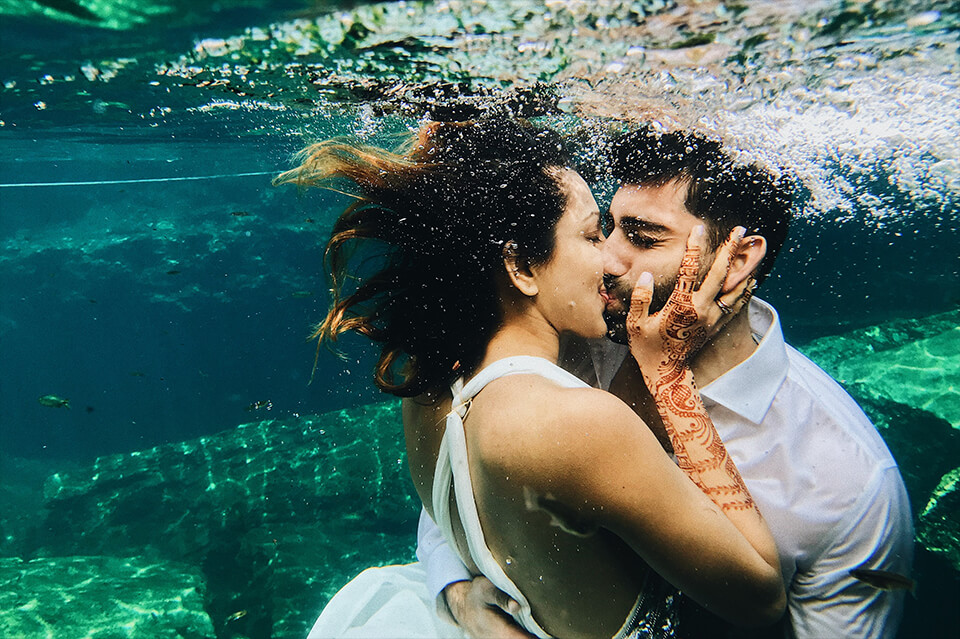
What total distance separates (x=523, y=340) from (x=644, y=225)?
1.56m

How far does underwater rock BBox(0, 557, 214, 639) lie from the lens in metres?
7.40

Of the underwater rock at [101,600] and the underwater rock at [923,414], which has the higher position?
the underwater rock at [923,414]

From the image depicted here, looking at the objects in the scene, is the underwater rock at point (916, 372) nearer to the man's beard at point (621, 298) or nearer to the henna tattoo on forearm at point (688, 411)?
the man's beard at point (621, 298)

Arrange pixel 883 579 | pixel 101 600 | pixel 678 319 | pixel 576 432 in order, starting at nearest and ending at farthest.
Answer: pixel 576 432 → pixel 883 579 → pixel 678 319 → pixel 101 600

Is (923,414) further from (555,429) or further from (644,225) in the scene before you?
(555,429)

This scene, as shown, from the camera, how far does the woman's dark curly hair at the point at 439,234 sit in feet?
8.82

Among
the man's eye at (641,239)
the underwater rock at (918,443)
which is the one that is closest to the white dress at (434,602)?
the man's eye at (641,239)

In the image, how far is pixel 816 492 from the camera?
2754 millimetres

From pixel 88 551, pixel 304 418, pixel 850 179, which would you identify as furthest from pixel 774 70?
pixel 88 551

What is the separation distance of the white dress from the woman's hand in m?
0.77

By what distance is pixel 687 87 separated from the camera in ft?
16.4

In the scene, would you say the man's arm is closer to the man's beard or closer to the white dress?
the white dress

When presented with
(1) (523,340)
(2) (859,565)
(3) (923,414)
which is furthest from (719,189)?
(3) (923,414)

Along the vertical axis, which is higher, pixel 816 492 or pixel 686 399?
pixel 686 399
